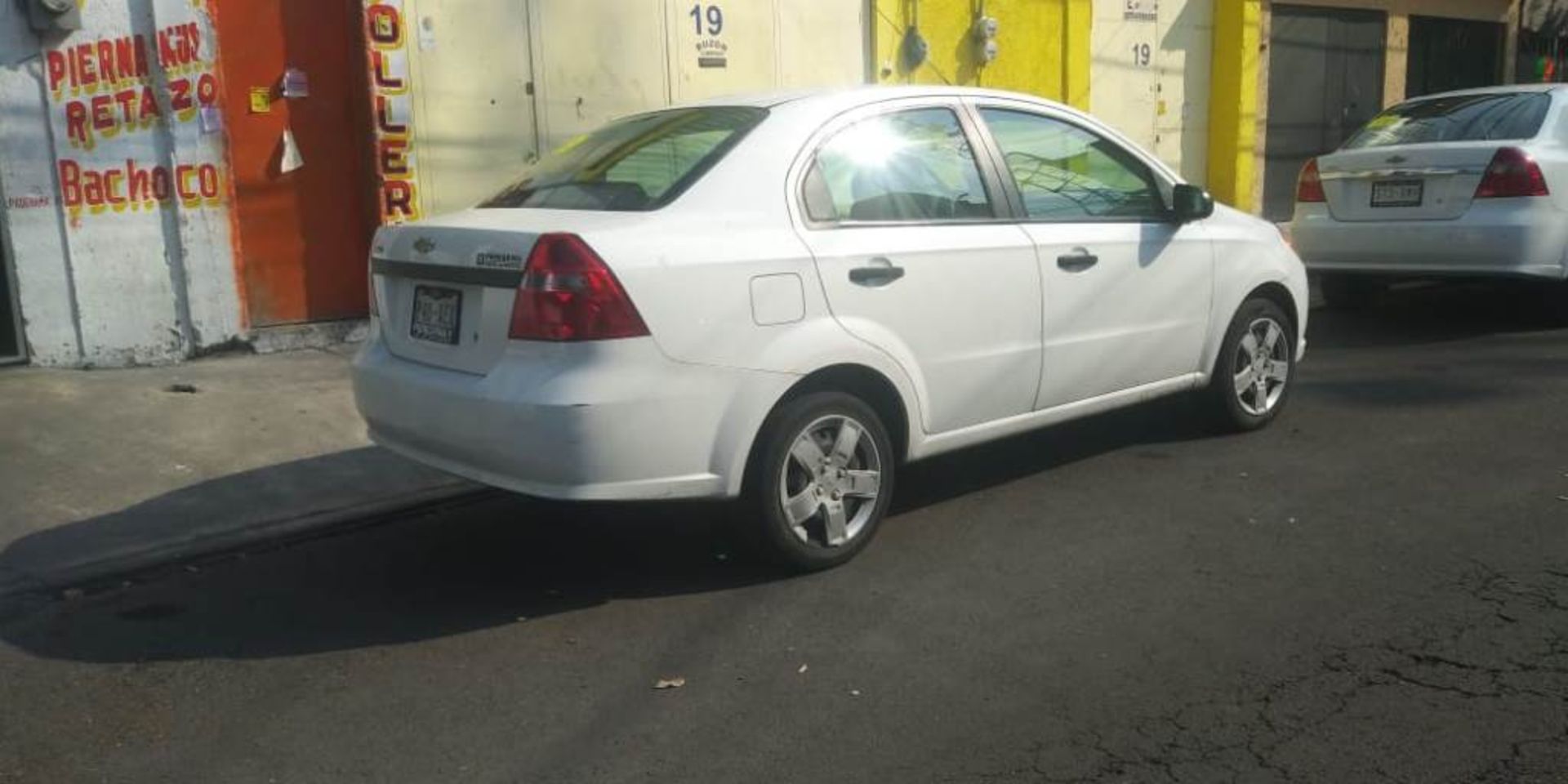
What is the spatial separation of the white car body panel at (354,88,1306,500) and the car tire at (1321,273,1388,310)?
18.9 feet

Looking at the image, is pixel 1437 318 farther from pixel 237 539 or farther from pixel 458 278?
pixel 237 539

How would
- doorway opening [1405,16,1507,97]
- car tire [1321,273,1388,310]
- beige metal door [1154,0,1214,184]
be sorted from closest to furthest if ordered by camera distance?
1. car tire [1321,273,1388,310]
2. beige metal door [1154,0,1214,184]
3. doorway opening [1405,16,1507,97]

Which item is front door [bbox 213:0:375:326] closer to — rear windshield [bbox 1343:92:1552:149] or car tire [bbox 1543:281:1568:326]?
rear windshield [bbox 1343:92:1552:149]

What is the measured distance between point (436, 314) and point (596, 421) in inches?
32.3

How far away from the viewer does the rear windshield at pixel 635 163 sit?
15.0 ft

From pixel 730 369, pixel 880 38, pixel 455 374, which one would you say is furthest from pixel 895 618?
pixel 880 38

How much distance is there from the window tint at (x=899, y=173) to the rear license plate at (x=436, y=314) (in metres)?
1.24

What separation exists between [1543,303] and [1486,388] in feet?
8.37

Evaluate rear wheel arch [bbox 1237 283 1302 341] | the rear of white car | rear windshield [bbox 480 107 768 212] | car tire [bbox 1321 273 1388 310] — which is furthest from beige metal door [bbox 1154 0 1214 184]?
the rear of white car

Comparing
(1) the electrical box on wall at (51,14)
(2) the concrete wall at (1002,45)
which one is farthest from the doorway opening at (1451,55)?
(1) the electrical box on wall at (51,14)

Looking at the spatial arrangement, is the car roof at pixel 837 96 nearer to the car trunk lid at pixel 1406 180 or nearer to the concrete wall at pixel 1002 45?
the car trunk lid at pixel 1406 180

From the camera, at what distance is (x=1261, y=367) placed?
6520 mm

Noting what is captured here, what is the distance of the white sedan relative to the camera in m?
4.17

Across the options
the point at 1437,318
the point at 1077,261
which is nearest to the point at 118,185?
the point at 1077,261
